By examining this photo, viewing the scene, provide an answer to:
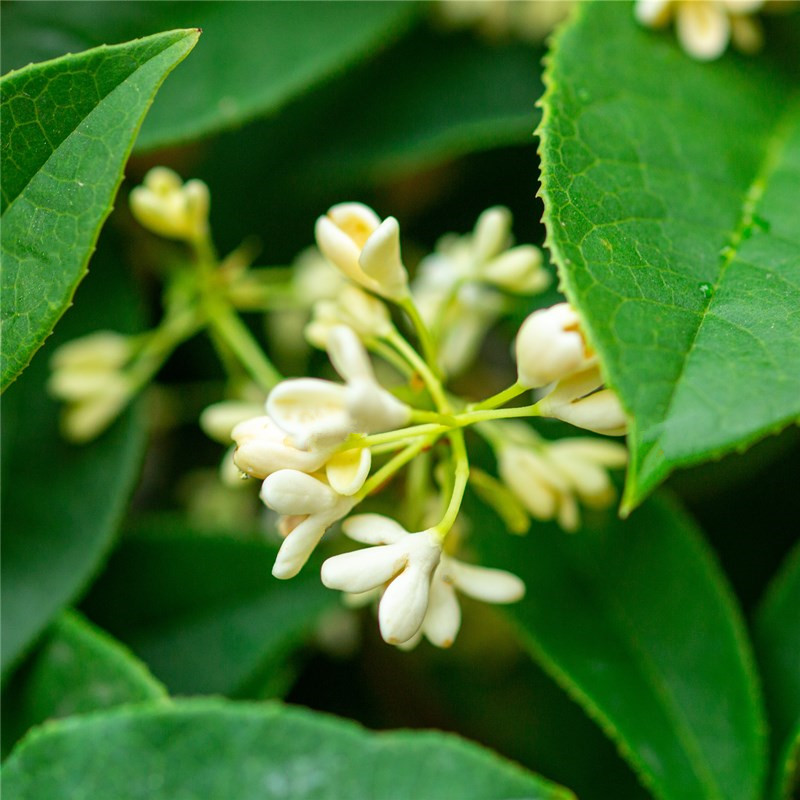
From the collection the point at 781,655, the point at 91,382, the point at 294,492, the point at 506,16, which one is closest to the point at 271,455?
the point at 294,492

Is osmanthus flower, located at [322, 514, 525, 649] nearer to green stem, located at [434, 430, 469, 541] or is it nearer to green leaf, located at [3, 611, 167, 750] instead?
green stem, located at [434, 430, 469, 541]

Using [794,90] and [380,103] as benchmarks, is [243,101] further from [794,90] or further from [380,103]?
[794,90]

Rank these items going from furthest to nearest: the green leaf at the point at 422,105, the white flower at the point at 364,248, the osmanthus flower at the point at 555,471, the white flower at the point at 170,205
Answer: the green leaf at the point at 422,105, the white flower at the point at 170,205, the osmanthus flower at the point at 555,471, the white flower at the point at 364,248

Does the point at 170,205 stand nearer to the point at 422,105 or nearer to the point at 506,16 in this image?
the point at 422,105

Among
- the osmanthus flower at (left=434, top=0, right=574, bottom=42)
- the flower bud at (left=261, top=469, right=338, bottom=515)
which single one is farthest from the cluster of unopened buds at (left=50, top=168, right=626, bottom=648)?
the osmanthus flower at (left=434, top=0, right=574, bottom=42)

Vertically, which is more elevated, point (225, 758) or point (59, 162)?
point (59, 162)

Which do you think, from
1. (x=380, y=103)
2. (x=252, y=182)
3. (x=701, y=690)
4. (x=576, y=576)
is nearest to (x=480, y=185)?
(x=380, y=103)

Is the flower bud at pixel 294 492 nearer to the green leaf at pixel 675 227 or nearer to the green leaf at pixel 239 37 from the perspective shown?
the green leaf at pixel 675 227

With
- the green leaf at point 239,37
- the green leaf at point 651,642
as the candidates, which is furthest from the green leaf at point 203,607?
the green leaf at point 239,37
